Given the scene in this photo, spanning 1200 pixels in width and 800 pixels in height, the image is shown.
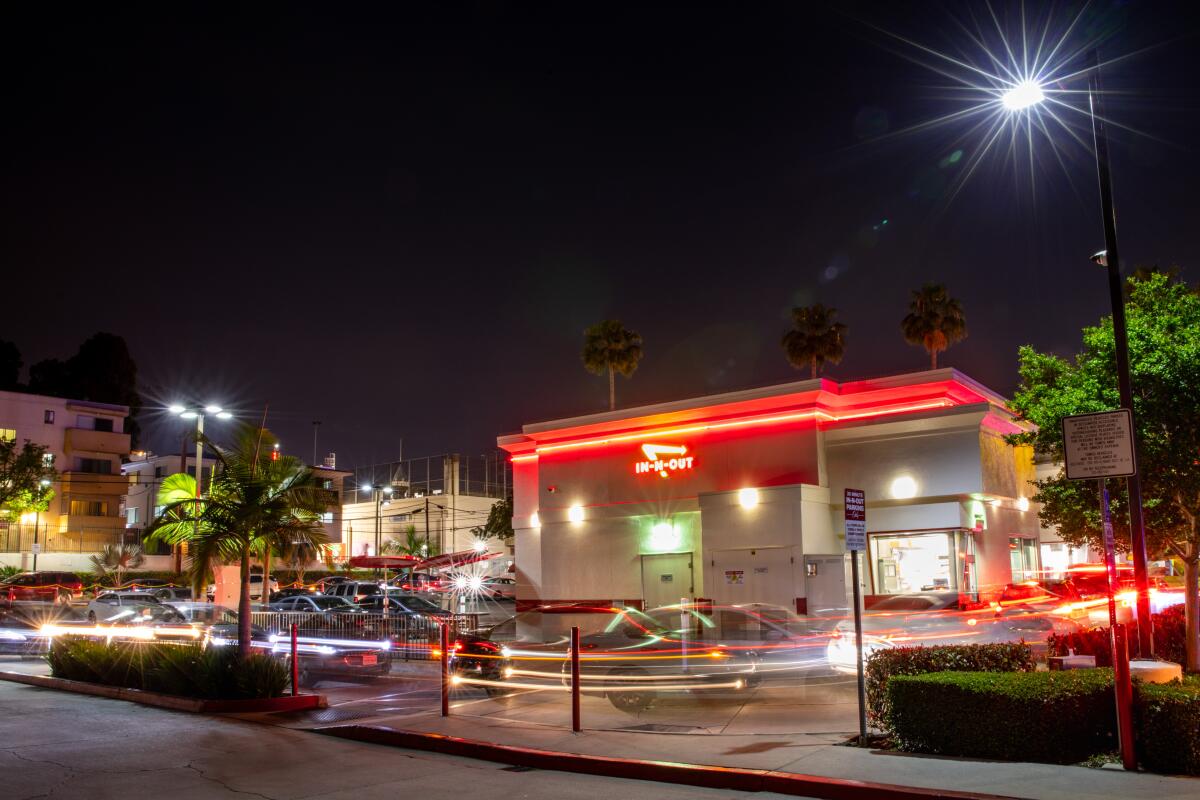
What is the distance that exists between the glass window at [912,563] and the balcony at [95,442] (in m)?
54.9

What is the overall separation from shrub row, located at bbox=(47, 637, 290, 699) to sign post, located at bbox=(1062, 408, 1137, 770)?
11.3 metres

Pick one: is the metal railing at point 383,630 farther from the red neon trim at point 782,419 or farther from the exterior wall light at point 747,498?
the red neon trim at point 782,419

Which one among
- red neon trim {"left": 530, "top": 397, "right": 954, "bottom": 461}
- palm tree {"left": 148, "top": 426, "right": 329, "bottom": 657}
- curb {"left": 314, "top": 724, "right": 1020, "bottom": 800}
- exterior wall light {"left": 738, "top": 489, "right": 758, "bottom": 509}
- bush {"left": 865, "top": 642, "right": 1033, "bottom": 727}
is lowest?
curb {"left": 314, "top": 724, "right": 1020, "bottom": 800}

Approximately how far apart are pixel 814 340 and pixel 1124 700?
40.2m

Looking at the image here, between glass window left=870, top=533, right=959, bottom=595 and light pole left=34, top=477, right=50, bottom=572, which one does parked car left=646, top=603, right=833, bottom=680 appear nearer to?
glass window left=870, top=533, right=959, bottom=595

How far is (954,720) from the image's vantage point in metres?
9.77

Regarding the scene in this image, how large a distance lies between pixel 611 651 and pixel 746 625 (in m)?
2.01

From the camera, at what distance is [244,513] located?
53.1 ft

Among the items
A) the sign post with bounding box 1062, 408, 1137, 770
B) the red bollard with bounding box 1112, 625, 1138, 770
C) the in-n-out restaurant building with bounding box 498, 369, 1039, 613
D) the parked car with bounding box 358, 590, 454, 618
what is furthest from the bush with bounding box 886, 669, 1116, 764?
the in-n-out restaurant building with bounding box 498, 369, 1039, 613

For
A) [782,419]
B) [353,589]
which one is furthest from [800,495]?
[353,589]

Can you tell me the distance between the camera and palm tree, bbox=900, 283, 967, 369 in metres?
46.2

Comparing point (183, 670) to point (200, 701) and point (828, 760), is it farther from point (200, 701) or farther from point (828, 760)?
point (828, 760)

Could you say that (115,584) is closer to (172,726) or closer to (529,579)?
(529,579)

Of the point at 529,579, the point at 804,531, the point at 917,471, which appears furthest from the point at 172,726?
the point at 529,579
